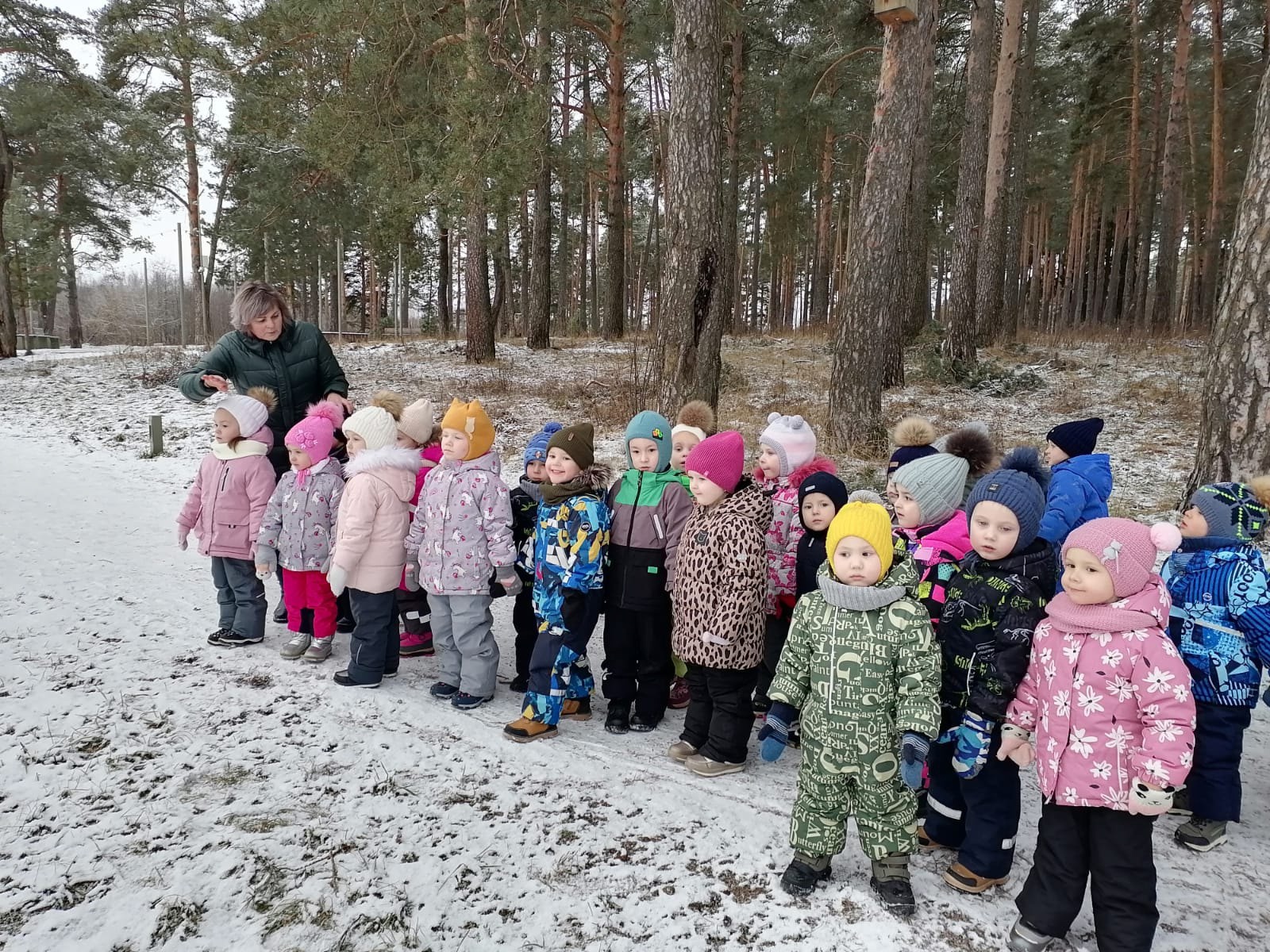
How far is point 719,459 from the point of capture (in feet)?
11.4

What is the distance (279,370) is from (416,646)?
2.12 m

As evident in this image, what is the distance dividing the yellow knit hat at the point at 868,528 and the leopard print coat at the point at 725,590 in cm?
82

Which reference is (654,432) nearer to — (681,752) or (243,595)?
(681,752)

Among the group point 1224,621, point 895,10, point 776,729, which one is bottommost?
point 776,729

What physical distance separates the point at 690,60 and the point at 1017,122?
10.4m

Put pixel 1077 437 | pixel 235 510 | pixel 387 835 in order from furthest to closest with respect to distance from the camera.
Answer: pixel 235 510 < pixel 1077 437 < pixel 387 835

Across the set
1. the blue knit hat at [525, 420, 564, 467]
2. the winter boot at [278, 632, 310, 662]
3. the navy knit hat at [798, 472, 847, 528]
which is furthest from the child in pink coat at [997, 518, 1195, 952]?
the winter boot at [278, 632, 310, 662]

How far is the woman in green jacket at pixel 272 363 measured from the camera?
4.77 metres

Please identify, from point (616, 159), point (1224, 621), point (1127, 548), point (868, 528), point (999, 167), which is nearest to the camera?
point (1127, 548)

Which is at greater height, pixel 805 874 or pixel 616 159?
pixel 616 159

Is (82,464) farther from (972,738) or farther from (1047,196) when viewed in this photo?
(1047,196)

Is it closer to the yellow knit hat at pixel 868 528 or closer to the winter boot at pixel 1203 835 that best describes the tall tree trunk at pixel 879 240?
the winter boot at pixel 1203 835

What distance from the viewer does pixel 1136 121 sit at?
74.7 ft

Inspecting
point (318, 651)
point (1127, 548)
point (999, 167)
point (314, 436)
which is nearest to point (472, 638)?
point (318, 651)
